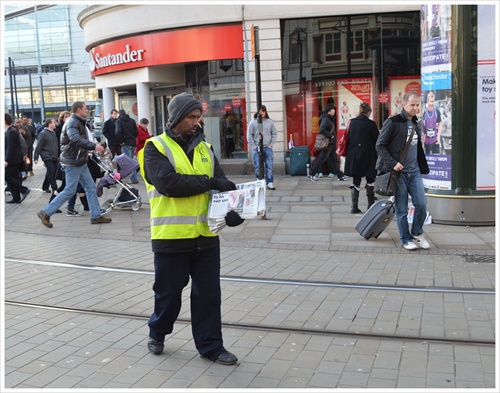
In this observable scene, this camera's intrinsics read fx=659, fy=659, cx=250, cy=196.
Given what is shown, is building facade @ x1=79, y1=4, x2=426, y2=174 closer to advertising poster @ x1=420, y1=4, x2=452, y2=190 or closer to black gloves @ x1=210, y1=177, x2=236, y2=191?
advertising poster @ x1=420, y1=4, x2=452, y2=190

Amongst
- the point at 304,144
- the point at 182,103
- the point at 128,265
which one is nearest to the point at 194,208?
the point at 182,103

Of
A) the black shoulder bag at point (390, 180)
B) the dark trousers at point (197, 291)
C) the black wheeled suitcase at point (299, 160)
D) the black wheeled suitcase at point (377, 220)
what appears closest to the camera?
Answer: the dark trousers at point (197, 291)

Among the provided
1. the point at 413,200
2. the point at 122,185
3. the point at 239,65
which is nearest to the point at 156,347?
the point at 413,200

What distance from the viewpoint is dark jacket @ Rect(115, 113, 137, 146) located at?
17250 millimetres

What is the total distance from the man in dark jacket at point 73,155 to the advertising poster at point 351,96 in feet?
30.3

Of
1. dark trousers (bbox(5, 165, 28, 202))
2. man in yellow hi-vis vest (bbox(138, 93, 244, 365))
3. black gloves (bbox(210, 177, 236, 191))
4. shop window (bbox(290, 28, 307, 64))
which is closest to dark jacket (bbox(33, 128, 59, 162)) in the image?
dark trousers (bbox(5, 165, 28, 202))

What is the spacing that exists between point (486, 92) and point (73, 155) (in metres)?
6.36

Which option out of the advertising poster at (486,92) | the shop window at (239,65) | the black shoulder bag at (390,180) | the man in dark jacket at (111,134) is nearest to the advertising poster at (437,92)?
the advertising poster at (486,92)

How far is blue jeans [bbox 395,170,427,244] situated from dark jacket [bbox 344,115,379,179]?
114 inches

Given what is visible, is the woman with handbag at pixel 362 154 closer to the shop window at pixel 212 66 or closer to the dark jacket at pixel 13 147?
the dark jacket at pixel 13 147

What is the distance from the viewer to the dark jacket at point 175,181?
4.42m

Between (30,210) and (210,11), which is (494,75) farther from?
(210,11)

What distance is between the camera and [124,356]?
4.80 metres

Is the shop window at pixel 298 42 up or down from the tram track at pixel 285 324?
up
